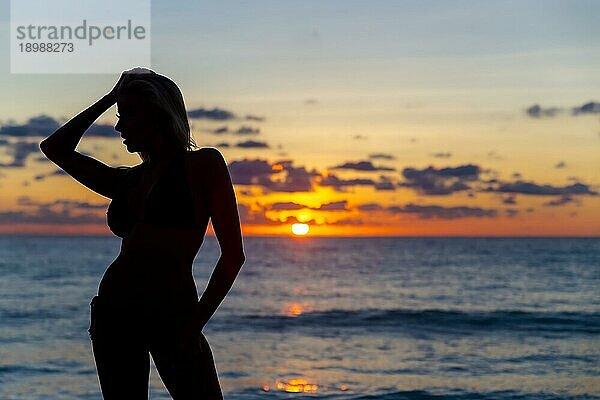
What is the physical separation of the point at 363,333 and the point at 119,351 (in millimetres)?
23068

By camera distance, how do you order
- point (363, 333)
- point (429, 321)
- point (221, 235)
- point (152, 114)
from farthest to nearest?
point (429, 321), point (363, 333), point (152, 114), point (221, 235)

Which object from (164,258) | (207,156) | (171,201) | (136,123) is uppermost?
(136,123)

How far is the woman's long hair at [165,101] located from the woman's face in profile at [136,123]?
0.7 inches

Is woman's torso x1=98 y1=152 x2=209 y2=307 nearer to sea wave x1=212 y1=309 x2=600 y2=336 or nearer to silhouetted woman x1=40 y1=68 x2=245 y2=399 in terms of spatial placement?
silhouetted woman x1=40 y1=68 x2=245 y2=399

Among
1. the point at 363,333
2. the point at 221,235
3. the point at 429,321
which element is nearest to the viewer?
the point at 221,235

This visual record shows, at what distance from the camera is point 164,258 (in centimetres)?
255

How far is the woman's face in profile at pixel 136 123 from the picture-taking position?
259 centimetres

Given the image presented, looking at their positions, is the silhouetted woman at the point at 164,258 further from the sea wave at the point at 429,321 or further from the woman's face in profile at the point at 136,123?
the sea wave at the point at 429,321

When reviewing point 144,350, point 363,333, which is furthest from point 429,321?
point 144,350

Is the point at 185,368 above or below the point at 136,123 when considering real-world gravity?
below

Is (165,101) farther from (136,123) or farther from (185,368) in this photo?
(185,368)

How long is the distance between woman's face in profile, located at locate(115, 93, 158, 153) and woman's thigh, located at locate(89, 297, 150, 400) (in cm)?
48

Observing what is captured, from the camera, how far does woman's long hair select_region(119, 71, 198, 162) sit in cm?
256

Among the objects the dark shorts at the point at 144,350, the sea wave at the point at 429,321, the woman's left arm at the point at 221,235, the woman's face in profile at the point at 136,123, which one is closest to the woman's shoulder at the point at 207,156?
the woman's left arm at the point at 221,235
